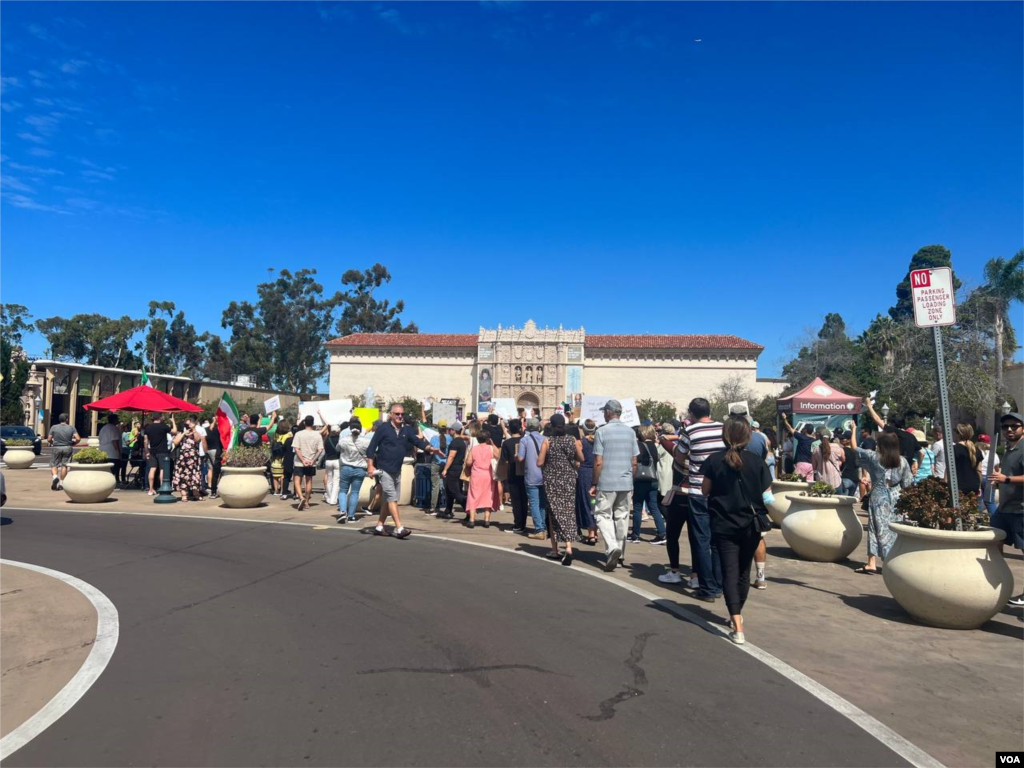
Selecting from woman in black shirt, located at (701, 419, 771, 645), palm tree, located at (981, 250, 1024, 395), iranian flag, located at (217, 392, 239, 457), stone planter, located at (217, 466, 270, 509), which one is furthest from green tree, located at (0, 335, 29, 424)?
palm tree, located at (981, 250, 1024, 395)

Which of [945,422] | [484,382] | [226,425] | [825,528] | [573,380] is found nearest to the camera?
[945,422]

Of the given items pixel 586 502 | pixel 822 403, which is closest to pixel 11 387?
pixel 586 502

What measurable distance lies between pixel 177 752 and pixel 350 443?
8016 millimetres

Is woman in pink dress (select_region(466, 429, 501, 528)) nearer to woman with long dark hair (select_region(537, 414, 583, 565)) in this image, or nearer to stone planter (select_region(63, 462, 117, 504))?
woman with long dark hair (select_region(537, 414, 583, 565))

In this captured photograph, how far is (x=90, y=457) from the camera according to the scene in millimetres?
13344

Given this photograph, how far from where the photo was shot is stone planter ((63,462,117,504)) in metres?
13.0

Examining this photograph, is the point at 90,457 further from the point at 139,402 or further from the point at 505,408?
the point at 505,408

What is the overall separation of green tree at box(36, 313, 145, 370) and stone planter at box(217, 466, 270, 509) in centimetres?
7693

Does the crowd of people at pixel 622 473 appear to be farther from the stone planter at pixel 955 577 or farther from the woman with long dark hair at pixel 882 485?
the stone planter at pixel 955 577

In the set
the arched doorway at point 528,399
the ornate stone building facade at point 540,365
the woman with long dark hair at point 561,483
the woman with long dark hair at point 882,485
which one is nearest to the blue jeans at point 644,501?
the woman with long dark hair at point 561,483

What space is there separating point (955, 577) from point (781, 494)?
16.0 feet

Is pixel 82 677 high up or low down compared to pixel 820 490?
down

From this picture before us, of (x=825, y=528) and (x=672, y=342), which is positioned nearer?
(x=825, y=528)

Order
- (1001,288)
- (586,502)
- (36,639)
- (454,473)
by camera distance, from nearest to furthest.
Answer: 1. (36,639)
2. (586,502)
3. (454,473)
4. (1001,288)
